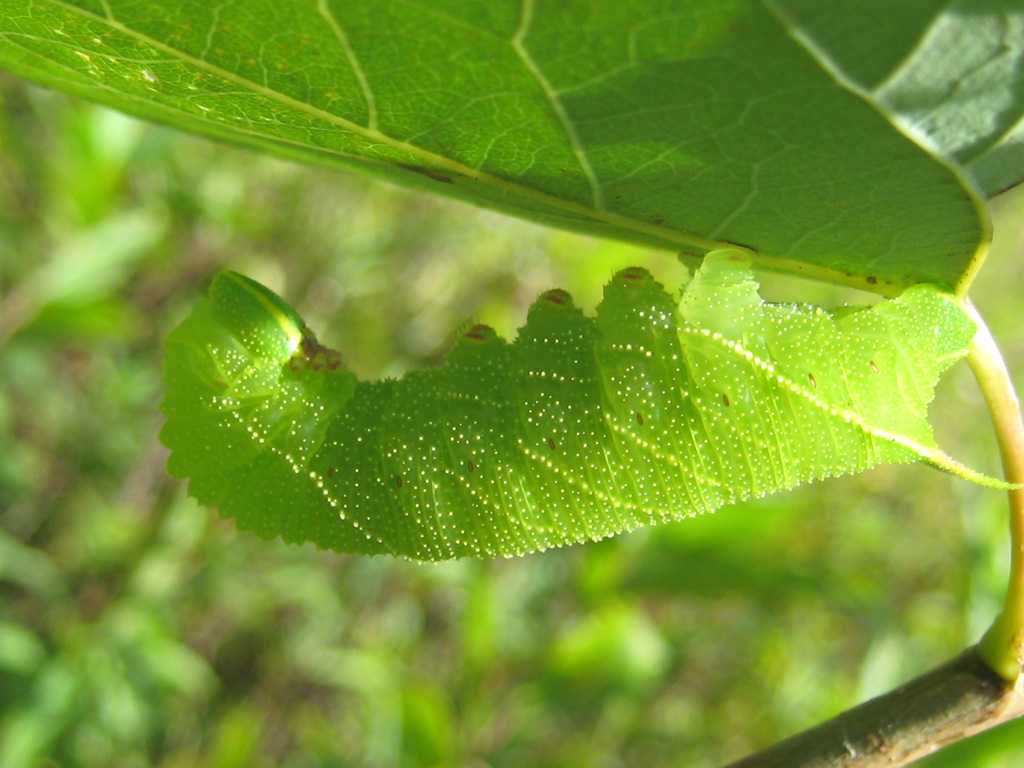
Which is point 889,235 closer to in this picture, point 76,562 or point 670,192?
point 670,192

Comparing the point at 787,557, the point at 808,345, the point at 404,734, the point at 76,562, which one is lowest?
the point at 76,562

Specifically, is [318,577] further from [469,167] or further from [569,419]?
[469,167]

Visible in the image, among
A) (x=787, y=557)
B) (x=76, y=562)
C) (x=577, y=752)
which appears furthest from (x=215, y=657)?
(x=787, y=557)

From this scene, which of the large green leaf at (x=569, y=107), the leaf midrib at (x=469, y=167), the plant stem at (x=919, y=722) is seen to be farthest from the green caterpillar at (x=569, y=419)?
the plant stem at (x=919, y=722)

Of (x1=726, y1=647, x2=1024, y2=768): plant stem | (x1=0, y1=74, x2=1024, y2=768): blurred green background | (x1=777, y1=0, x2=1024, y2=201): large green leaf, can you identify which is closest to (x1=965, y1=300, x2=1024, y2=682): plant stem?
(x1=726, y1=647, x2=1024, y2=768): plant stem

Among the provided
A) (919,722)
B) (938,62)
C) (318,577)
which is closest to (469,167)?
(938,62)

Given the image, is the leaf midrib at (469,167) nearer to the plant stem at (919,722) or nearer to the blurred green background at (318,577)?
the plant stem at (919,722)

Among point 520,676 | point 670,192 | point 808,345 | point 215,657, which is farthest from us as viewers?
point 215,657
